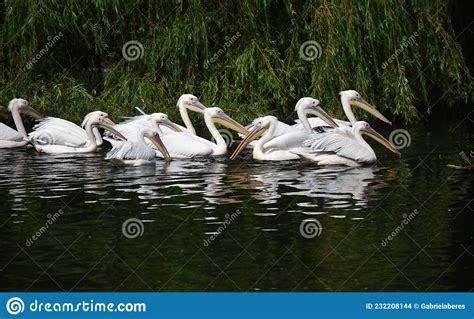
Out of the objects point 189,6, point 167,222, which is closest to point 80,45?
point 189,6

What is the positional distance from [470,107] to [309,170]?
9.13 metres

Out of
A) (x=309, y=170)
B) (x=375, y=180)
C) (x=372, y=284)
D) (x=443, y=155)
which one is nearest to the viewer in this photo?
(x=372, y=284)

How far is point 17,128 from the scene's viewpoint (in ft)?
63.2

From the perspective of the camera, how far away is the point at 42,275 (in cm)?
968

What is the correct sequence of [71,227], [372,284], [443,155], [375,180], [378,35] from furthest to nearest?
[378,35]
[443,155]
[375,180]
[71,227]
[372,284]

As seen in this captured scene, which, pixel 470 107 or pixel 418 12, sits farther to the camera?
pixel 470 107

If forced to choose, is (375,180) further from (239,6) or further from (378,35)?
(239,6)
